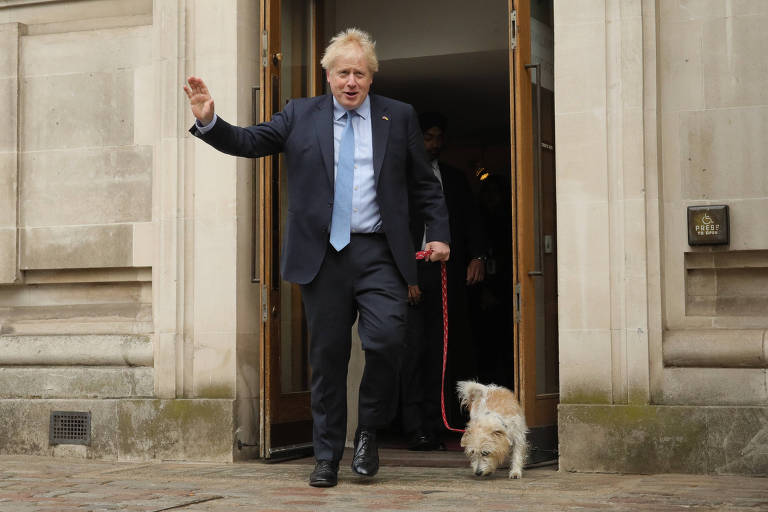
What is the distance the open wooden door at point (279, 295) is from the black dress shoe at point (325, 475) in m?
1.36

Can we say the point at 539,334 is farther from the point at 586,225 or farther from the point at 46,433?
the point at 46,433

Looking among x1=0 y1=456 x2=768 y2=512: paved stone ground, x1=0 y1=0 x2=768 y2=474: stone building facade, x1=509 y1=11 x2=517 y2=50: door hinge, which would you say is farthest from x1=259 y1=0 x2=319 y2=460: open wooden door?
x1=509 y1=11 x2=517 y2=50: door hinge

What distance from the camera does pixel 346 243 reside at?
5539 millimetres

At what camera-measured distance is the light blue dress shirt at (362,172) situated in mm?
A: 5598

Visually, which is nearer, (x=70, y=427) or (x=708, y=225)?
(x=708, y=225)

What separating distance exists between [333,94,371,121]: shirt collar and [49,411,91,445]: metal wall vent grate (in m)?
2.74

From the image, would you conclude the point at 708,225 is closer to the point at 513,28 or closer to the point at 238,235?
the point at 513,28

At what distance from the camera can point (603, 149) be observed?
244 inches

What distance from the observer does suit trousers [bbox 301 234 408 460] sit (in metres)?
5.56

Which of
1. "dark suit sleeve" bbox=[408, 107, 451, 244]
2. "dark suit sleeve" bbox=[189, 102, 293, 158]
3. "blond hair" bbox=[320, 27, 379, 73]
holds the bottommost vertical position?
"dark suit sleeve" bbox=[408, 107, 451, 244]

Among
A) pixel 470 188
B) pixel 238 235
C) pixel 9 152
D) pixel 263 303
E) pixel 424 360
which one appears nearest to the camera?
pixel 263 303

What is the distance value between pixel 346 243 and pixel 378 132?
23.4 inches

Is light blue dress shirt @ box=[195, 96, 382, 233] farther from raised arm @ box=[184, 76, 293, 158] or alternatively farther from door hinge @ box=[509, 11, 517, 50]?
door hinge @ box=[509, 11, 517, 50]

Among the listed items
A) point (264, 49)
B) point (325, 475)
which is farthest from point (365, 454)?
point (264, 49)
